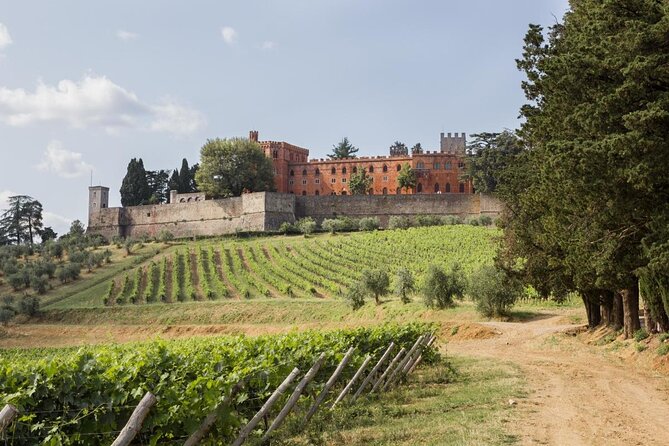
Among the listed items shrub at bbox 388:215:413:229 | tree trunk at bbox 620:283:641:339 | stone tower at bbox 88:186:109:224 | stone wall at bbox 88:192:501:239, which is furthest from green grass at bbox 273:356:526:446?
stone tower at bbox 88:186:109:224

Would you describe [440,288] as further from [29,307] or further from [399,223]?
[399,223]

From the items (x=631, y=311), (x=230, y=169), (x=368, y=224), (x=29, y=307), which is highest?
(x=230, y=169)

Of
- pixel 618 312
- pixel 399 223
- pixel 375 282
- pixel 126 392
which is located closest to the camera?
pixel 126 392

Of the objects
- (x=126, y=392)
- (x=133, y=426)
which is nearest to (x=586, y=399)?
(x=126, y=392)

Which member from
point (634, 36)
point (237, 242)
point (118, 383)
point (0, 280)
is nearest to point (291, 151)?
point (237, 242)

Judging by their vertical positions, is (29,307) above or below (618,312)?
below

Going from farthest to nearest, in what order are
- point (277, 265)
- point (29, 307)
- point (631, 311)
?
point (277, 265), point (29, 307), point (631, 311)

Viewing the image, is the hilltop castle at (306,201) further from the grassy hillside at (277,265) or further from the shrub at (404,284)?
the shrub at (404,284)

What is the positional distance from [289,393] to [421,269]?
135ft

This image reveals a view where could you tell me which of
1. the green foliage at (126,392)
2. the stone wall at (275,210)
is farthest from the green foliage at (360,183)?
the green foliage at (126,392)

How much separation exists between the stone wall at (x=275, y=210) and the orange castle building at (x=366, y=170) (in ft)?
41.9

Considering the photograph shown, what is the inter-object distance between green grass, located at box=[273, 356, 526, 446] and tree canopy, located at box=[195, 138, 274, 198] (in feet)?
238

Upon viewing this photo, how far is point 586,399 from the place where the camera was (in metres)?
12.3

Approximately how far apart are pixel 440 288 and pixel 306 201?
4835cm
